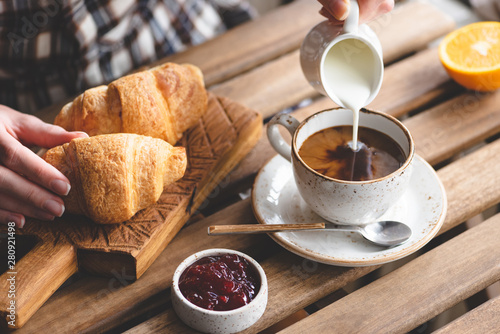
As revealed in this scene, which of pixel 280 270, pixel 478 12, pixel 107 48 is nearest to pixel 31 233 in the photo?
pixel 280 270

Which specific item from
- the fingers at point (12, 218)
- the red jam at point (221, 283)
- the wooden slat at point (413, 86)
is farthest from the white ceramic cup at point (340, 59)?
the fingers at point (12, 218)

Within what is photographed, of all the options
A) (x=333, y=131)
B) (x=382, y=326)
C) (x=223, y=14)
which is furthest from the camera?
(x=223, y=14)

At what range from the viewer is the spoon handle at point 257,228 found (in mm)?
1192

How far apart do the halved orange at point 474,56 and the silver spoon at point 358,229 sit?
58 centimetres

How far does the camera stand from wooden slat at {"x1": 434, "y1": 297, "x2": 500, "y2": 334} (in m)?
1.04

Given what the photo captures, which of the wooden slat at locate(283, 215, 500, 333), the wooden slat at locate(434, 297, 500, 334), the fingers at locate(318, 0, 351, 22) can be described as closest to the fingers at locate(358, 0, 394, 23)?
the fingers at locate(318, 0, 351, 22)

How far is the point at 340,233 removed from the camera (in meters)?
1.22

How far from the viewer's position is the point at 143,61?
1.88 meters

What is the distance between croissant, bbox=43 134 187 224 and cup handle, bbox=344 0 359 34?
495 millimetres

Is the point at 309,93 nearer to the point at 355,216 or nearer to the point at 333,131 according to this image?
the point at 333,131

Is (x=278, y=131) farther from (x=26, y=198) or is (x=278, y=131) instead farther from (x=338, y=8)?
(x=26, y=198)

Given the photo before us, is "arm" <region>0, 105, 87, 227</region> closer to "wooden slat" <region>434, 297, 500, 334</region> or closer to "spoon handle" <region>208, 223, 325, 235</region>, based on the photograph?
"spoon handle" <region>208, 223, 325, 235</region>

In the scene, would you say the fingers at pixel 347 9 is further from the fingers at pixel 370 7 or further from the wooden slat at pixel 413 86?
the wooden slat at pixel 413 86

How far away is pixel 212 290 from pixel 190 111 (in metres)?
0.55
